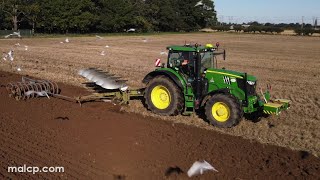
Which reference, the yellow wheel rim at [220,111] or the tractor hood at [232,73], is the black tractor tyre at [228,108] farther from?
the tractor hood at [232,73]

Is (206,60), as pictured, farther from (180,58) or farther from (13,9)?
(13,9)

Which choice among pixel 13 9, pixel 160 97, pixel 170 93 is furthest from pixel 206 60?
pixel 13 9

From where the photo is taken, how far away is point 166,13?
9369 centimetres

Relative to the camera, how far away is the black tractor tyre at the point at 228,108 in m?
9.09

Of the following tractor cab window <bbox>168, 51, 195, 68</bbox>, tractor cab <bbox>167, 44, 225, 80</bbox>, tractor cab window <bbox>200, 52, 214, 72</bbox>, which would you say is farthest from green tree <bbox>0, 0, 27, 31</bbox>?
tractor cab window <bbox>200, 52, 214, 72</bbox>

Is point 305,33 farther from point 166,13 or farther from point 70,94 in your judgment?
point 70,94

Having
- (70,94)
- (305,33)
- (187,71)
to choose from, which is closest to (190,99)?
(187,71)

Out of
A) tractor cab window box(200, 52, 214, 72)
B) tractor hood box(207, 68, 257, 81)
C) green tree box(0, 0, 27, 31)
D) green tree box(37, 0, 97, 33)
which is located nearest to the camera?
tractor hood box(207, 68, 257, 81)

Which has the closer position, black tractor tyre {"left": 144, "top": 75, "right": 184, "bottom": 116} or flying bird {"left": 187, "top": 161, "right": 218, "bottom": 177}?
flying bird {"left": 187, "top": 161, "right": 218, "bottom": 177}

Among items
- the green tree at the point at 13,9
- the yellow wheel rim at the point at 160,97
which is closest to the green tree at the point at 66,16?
the green tree at the point at 13,9

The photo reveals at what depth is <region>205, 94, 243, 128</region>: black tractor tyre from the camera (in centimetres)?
909

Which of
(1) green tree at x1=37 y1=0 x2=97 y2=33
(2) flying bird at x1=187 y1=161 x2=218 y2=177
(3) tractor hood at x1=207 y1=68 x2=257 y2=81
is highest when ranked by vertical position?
(1) green tree at x1=37 y1=0 x2=97 y2=33

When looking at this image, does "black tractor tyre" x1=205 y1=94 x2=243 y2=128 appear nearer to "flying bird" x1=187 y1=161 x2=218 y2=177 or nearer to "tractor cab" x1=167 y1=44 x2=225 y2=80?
"tractor cab" x1=167 y1=44 x2=225 y2=80

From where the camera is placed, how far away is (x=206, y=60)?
10.2 meters
